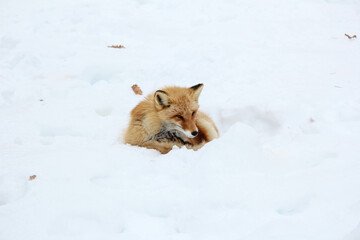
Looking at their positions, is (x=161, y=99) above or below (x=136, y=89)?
above

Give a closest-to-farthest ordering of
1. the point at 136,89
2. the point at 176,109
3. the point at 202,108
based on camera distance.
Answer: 1. the point at 176,109
2. the point at 202,108
3. the point at 136,89

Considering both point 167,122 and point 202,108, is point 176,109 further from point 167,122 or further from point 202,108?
point 202,108

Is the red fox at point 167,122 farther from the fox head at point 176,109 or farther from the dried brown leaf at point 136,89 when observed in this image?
the dried brown leaf at point 136,89

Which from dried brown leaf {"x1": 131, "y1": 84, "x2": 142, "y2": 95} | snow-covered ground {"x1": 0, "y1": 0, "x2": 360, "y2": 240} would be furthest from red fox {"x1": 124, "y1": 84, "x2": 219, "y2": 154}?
dried brown leaf {"x1": 131, "y1": 84, "x2": 142, "y2": 95}

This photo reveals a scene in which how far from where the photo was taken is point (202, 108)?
5.73 metres

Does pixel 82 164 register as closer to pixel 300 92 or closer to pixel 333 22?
pixel 300 92

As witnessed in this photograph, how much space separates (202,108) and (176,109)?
1.40 metres

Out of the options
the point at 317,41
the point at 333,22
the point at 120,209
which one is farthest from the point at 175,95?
the point at 333,22

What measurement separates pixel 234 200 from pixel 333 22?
669 centimetres

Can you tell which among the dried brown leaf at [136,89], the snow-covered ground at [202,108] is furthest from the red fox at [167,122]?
the dried brown leaf at [136,89]

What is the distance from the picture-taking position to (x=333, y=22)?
7.88 meters

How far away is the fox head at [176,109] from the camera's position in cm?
436

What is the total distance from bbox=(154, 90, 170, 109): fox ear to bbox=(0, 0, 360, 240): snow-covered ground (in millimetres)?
668

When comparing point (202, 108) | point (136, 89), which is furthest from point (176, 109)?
point (136, 89)
